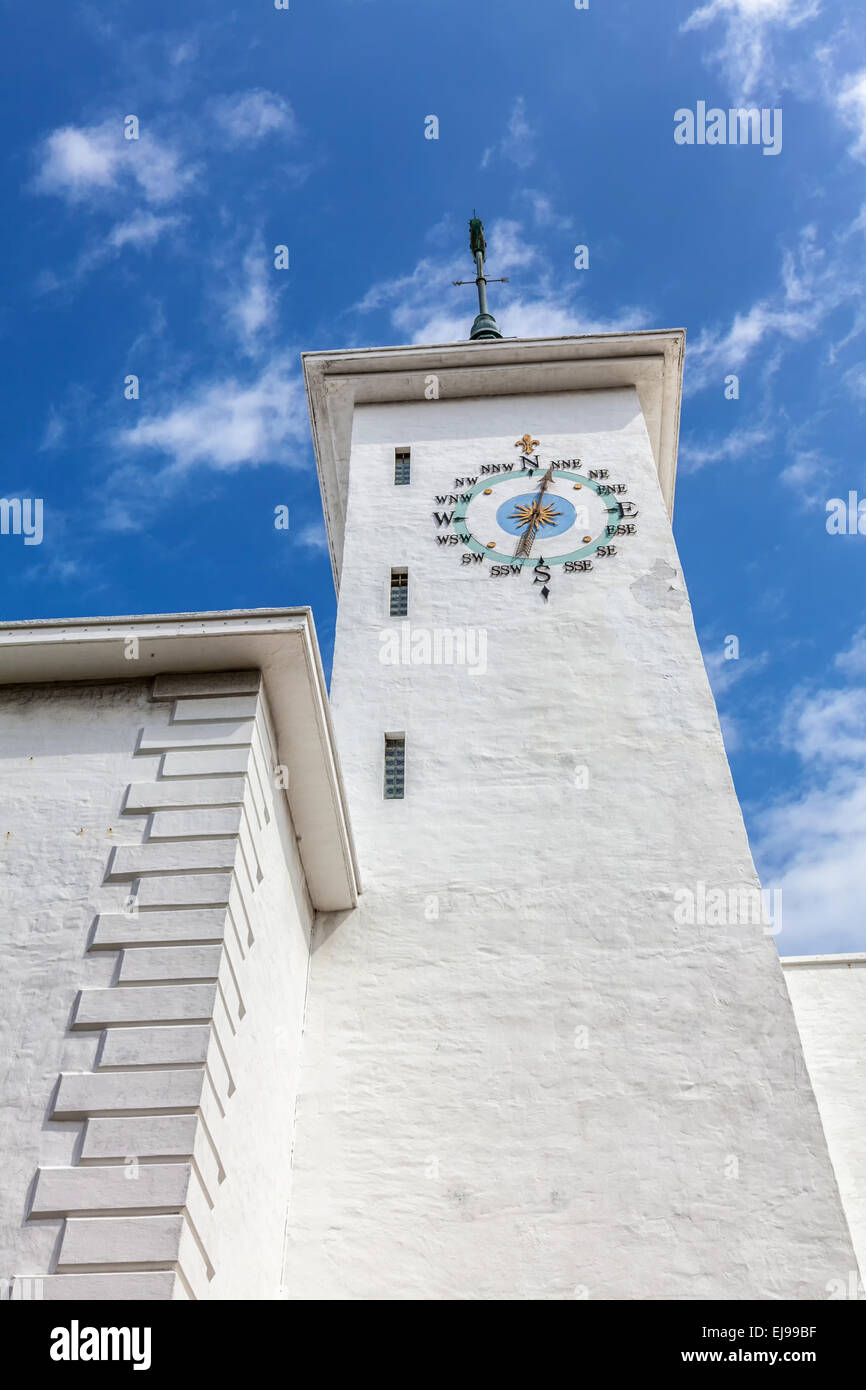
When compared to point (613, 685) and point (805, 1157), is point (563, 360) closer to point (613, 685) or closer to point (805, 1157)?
point (613, 685)

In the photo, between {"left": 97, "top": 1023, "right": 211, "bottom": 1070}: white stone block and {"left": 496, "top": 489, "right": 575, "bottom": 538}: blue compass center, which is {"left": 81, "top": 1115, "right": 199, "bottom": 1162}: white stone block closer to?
{"left": 97, "top": 1023, "right": 211, "bottom": 1070}: white stone block

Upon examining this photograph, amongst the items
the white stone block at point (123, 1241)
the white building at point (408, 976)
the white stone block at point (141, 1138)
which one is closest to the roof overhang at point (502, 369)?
the white building at point (408, 976)

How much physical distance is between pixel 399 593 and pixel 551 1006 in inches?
271

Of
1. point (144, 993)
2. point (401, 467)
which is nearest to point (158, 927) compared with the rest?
point (144, 993)

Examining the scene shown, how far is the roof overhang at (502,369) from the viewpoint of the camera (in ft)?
69.5

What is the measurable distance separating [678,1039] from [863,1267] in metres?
3.07

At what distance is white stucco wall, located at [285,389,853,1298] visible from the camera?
10.8 metres

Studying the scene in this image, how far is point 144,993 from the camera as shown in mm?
8672

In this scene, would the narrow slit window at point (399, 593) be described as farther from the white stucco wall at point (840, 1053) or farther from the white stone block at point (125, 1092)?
the white stone block at point (125, 1092)

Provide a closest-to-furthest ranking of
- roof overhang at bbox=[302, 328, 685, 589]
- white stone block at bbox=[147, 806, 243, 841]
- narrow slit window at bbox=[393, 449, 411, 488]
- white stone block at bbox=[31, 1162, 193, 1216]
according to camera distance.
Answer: white stone block at bbox=[31, 1162, 193, 1216], white stone block at bbox=[147, 806, 243, 841], narrow slit window at bbox=[393, 449, 411, 488], roof overhang at bbox=[302, 328, 685, 589]

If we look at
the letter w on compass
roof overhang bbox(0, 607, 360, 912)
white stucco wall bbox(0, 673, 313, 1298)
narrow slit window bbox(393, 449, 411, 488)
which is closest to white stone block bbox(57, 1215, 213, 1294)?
white stucco wall bbox(0, 673, 313, 1298)

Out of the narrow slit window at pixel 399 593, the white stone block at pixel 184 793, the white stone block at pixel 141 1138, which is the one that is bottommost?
the white stone block at pixel 141 1138

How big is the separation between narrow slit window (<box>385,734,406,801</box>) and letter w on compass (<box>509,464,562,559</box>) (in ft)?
12.9

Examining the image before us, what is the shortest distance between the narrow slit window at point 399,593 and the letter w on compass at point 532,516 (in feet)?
5.29
